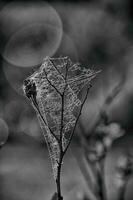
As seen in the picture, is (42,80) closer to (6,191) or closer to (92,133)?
(92,133)

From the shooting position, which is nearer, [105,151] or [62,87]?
[62,87]

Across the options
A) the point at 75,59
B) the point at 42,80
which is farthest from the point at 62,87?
the point at 75,59

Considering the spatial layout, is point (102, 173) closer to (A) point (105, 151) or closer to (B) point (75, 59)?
(A) point (105, 151)

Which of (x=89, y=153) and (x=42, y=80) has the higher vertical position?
(x=42, y=80)

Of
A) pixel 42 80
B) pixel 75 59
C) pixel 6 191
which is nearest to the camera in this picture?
pixel 42 80

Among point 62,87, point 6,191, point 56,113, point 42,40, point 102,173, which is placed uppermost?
point 42,40

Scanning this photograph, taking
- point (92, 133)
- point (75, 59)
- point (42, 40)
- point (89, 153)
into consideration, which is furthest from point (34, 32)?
point (89, 153)

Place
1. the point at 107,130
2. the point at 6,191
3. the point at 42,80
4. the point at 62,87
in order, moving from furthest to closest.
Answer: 1. the point at 6,191
2. the point at 107,130
3. the point at 42,80
4. the point at 62,87

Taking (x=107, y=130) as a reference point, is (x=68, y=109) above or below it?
above

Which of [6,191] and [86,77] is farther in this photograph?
[6,191]
